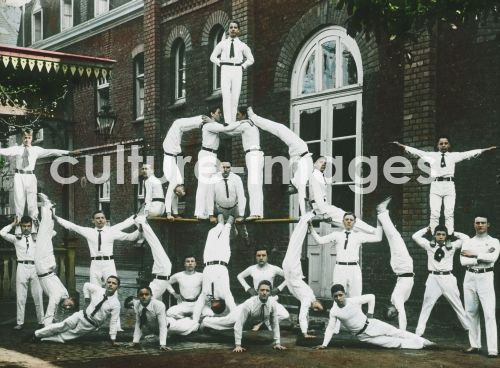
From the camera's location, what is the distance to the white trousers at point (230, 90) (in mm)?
12281

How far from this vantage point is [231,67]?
488 inches

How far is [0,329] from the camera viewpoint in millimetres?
Answer: 12531

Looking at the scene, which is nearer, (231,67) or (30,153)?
(231,67)

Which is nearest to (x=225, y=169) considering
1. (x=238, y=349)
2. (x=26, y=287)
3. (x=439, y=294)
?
(x=238, y=349)

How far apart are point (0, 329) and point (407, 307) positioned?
675cm

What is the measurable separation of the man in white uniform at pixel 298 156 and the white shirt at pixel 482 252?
2672mm

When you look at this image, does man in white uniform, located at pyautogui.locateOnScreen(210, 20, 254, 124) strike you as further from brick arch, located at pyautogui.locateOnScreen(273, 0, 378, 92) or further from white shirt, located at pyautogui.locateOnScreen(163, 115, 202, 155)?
brick arch, located at pyautogui.locateOnScreen(273, 0, 378, 92)

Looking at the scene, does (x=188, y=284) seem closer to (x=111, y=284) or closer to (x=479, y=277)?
(x=111, y=284)

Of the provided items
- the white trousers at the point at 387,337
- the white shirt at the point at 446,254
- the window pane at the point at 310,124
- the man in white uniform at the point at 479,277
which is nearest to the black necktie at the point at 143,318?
the white trousers at the point at 387,337

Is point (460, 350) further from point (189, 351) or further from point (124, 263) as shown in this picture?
point (124, 263)

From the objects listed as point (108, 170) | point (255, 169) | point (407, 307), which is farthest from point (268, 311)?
point (108, 170)

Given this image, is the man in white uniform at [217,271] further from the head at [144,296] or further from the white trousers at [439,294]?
the white trousers at [439,294]

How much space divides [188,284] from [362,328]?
3164 mm

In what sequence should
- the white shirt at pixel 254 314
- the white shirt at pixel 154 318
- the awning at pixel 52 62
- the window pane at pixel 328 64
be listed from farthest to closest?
the window pane at pixel 328 64, the awning at pixel 52 62, the white shirt at pixel 154 318, the white shirt at pixel 254 314
